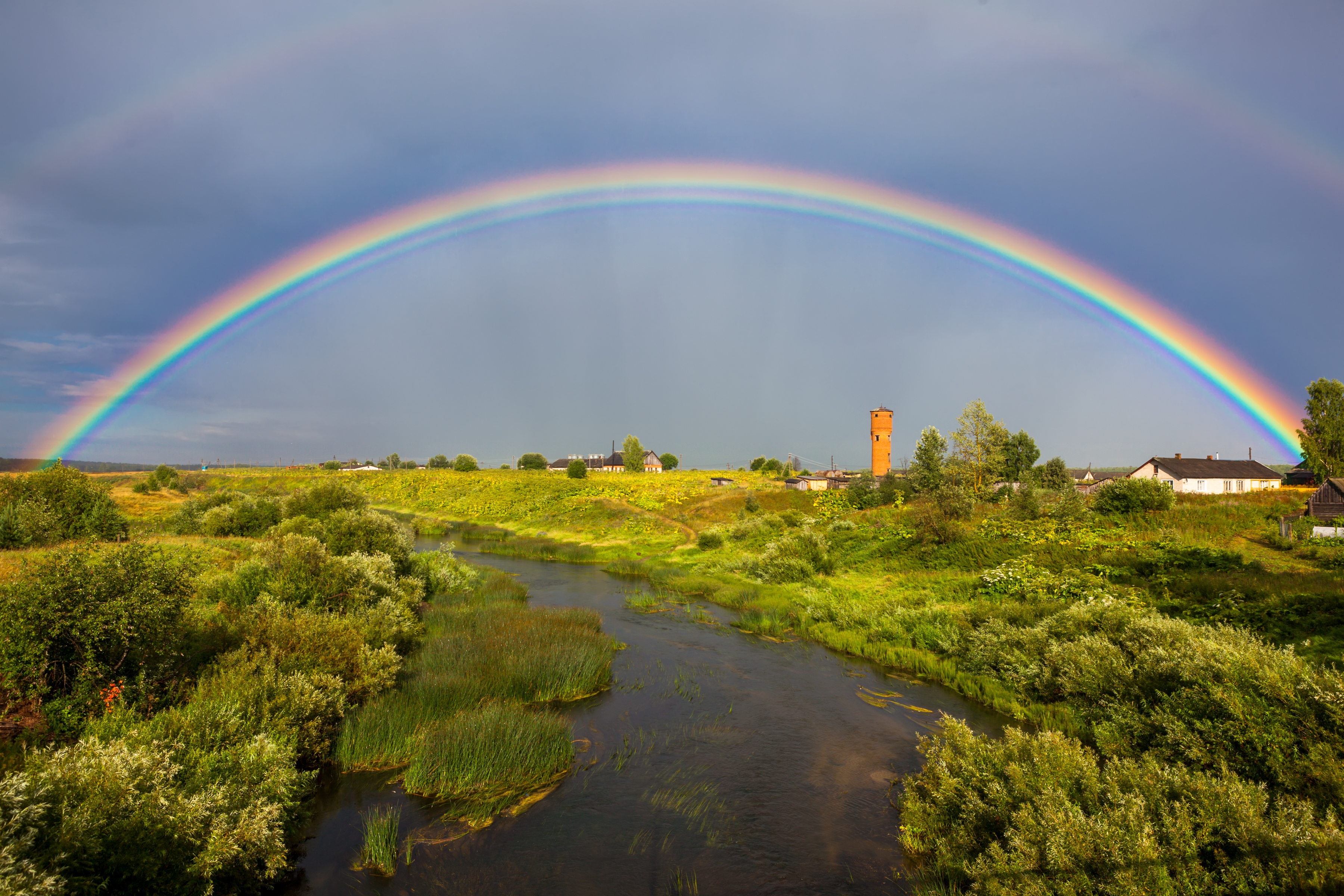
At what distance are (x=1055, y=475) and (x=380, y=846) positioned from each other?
266ft

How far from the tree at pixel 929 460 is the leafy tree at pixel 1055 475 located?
456 inches

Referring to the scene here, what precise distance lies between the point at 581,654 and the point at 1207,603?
65.7 ft

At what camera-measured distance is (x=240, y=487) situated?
100125mm

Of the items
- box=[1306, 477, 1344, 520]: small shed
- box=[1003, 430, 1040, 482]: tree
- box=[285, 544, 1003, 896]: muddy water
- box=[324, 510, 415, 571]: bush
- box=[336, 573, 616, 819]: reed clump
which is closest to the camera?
box=[285, 544, 1003, 896]: muddy water

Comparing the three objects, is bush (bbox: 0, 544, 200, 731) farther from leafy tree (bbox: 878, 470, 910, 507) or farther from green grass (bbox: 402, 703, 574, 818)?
leafy tree (bbox: 878, 470, 910, 507)

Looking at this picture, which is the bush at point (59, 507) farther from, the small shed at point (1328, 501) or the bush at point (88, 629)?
the small shed at point (1328, 501)

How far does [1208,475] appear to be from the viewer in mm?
73625

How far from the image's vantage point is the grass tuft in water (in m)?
9.82

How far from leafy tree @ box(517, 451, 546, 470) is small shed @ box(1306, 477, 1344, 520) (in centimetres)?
12055

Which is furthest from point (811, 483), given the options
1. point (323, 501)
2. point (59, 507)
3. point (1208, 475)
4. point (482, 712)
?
point (59, 507)

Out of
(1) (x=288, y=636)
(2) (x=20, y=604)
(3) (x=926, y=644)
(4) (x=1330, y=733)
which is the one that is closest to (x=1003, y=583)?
(3) (x=926, y=644)

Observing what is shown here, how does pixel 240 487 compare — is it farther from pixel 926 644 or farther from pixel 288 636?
pixel 926 644

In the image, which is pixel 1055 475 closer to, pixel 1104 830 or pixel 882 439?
pixel 882 439

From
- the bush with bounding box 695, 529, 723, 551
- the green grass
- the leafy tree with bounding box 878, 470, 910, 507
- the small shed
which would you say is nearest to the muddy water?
the green grass
